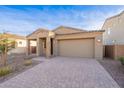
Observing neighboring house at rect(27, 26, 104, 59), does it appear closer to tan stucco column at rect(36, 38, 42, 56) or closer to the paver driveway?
tan stucco column at rect(36, 38, 42, 56)

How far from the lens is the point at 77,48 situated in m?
12.8

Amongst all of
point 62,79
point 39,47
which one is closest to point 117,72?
point 62,79

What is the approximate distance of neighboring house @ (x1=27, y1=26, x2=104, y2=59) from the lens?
1123 cm

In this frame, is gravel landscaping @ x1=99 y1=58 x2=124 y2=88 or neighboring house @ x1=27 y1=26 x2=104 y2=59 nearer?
gravel landscaping @ x1=99 y1=58 x2=124 y2=88

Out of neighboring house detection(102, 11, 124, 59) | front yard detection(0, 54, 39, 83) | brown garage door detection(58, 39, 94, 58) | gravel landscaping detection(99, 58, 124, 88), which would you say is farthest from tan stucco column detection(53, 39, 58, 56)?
gravel landscaping detection(99, 58, 124, 88)

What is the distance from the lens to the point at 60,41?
46.4ft

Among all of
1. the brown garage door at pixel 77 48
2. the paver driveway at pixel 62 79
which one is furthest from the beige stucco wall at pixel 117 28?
the paver driveway at pixel 62 79

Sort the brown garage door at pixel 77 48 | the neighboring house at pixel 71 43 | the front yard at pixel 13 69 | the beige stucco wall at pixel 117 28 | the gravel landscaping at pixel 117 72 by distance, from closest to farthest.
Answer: the gravel landscaping at pixel 117 72
the front yard at pixel 13 69
the neighboring house at pixel 71 43
the brown garage door at pixel 77 48
the beige stucco wall at pixel 117 28

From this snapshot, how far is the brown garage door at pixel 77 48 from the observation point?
12016 millimetres

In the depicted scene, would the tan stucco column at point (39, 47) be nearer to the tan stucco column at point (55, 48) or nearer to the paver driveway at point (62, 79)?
the tan stucco column at point (55, 48)

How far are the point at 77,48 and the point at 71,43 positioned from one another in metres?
1.09
